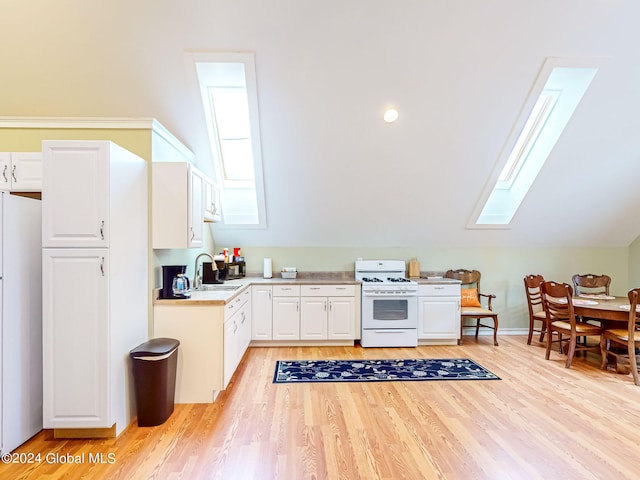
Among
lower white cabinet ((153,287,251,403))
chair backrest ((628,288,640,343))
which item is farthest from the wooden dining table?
lower white cabinet ((153,287,251,403))

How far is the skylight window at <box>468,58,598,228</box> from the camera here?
369cm

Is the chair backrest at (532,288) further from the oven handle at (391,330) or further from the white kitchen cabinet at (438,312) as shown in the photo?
the oven handle at (391,330)

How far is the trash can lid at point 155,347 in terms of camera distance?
106 inches

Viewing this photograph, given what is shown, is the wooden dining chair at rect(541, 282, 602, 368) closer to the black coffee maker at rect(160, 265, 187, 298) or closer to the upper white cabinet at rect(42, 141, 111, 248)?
the black coffee maker at rect(160, 265, 187, 298)

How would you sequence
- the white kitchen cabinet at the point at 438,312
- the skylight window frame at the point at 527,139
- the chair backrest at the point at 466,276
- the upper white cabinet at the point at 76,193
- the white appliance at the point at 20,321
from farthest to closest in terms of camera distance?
the chair backrest at the point at 466,276, the white kitchen cabinet at the point at 438,312, the skylight window frame at the point at 527,139, the upper white cabinet at the point at 76,193, the white appliance at the point at 20,321

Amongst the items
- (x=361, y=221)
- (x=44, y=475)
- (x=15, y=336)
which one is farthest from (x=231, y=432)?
(x=361, y=221)

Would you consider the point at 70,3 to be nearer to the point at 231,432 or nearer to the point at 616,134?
the point at 231,432

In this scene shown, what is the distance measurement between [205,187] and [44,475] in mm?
2624

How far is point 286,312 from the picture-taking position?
4.80 m

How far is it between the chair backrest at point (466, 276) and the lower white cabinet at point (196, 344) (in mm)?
3650

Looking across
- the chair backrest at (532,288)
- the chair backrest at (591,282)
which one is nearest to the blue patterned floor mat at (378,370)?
the chair backrest at (532,288)

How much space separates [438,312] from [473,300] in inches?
27.2

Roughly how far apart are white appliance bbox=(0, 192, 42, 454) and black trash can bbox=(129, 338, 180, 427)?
25.5 inches

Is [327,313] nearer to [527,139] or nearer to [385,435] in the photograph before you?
[385,435]
